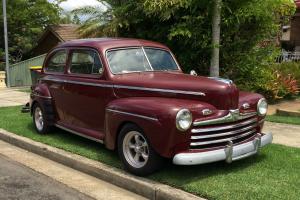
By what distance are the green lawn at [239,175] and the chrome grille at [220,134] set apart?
39 cm

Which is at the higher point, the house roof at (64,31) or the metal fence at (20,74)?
the house roof at (64,31)

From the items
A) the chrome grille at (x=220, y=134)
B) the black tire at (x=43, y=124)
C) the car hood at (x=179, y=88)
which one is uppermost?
the car hood at (x=179, y=88)

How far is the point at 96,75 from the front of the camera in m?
7.21

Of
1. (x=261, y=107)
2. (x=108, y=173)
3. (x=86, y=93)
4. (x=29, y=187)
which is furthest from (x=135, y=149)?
(x=261, y=107)

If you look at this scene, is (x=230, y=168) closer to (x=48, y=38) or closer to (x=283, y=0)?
(x=283, y=0)

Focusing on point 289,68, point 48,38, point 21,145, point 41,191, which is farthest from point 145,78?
point 48,38

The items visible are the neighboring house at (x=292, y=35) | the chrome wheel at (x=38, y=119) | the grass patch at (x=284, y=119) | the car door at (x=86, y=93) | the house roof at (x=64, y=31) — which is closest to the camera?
the car door at (x=86, y=93)

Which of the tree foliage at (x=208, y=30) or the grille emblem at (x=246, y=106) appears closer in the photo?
the grille emblem at (x=246, y=106)

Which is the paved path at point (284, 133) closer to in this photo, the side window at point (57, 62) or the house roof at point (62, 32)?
the side window at point (57, 62)

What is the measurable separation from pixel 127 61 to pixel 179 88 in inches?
53.3

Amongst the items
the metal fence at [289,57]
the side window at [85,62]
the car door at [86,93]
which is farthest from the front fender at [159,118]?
the metal fence at [289,57]

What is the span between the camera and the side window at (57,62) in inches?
327

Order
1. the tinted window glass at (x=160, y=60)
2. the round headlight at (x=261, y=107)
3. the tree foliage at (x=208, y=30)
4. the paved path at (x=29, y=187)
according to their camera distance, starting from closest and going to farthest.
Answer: the paved path at (x=29, y=187), the round headlight at (x=261, y=107), the tinted window glass at (x=160, y=60), the tree foliage at (x=208, y=30)

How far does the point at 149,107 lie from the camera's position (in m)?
5.86
